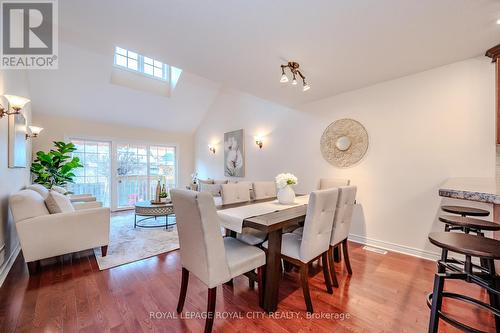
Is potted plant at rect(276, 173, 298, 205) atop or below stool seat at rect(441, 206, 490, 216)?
atop

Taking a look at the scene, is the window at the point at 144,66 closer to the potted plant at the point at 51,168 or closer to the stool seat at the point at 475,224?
the potted plant at the point at 51,168

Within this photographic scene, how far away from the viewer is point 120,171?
5469 millimetres

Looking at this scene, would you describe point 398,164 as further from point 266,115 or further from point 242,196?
point 266,115

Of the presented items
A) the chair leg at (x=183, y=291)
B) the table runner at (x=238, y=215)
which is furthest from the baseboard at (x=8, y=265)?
the table runner at (x=238, y=215)

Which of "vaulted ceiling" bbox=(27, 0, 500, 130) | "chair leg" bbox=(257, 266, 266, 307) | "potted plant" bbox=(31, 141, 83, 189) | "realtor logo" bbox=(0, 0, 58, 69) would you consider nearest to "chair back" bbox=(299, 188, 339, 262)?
"chair leg" bbox=(257, 266, 266, 307)

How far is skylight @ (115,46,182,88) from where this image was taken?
4.48 m

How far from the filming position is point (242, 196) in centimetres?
277

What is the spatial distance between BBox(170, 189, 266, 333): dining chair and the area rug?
1.45m

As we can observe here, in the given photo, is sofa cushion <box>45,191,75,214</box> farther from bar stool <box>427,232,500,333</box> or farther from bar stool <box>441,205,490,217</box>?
bar stool <box>441,205,490,217</box>

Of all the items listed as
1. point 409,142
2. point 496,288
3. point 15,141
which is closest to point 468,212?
point 496,288

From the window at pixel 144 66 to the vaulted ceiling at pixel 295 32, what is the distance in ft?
6.05

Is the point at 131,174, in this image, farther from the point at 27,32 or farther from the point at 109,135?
the point at 27,32

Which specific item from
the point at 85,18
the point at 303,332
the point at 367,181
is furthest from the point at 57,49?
the point at 367,181

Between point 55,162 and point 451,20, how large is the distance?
592 cm
